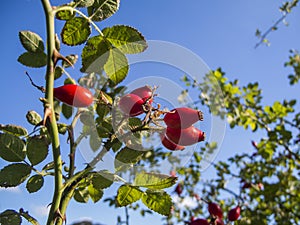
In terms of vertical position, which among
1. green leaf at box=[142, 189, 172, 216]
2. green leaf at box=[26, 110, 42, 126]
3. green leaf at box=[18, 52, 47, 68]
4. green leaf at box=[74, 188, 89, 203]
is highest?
green leaf at box=[18, 52, 47, 68]

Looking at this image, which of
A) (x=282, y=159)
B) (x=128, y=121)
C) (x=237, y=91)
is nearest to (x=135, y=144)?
(x=128, y=121)

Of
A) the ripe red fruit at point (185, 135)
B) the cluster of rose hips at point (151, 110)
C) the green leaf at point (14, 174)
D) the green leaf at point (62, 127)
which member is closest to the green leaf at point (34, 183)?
the green leaf at point (14, 174)

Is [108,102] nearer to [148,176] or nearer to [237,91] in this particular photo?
[148,176]

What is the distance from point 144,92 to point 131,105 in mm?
73

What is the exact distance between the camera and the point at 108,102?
35.5 inches

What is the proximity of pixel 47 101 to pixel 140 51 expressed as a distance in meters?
0.33

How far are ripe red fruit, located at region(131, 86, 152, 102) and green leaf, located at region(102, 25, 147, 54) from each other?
0.10 meters

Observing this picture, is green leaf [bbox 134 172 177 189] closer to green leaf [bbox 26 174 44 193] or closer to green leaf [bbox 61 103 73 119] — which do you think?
green leaf [bbox 26 174 44 193]

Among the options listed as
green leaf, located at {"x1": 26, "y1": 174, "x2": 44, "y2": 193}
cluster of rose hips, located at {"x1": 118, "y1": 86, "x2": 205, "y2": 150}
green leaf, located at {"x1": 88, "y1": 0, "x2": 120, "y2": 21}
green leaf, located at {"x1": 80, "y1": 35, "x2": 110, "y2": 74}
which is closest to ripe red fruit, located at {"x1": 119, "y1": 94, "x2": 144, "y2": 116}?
cluster of rose hips, located at {"x1": 118, "y1": 86, "x2": 205, "y2": 150}

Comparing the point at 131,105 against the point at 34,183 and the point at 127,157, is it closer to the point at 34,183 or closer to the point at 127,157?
the point at 127,157

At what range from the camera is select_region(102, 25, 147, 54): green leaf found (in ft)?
2.77

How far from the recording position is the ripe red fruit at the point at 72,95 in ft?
2.62

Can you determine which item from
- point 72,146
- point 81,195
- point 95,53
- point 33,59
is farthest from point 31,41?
point 81,195

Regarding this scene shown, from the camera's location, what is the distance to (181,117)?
863 mm
